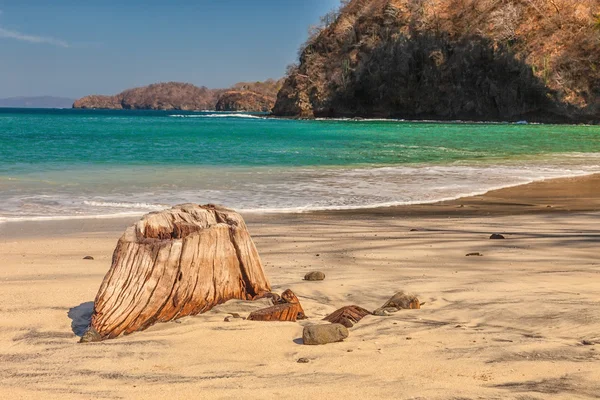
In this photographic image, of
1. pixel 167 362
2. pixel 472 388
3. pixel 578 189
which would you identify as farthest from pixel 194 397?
pixel 578 189

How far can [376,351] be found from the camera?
3.69 m

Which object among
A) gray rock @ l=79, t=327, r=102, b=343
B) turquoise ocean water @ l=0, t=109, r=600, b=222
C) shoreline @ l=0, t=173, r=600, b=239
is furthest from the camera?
turquoise ocean water @ l=0, t=109, r=600, b=222

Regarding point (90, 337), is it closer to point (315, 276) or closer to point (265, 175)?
point (315, 276)

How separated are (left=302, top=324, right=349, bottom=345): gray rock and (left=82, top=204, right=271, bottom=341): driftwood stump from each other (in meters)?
0.91

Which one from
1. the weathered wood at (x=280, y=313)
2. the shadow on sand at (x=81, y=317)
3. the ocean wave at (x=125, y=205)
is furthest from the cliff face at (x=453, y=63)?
the shadow on sand at (x=81, y=317)

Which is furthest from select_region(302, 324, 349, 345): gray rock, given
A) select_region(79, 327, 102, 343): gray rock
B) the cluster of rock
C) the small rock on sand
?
the small rock on sand

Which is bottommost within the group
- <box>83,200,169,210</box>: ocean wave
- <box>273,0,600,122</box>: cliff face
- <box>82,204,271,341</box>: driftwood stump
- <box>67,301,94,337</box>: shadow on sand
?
<box>83,200,169,210</box>: ocean wave

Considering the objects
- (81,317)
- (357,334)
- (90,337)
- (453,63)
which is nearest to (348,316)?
(357,334)

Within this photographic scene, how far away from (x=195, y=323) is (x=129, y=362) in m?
0.71

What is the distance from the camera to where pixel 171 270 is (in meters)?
4.33

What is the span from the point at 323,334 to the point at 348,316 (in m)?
0.45

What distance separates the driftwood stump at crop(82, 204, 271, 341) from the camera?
4215mm

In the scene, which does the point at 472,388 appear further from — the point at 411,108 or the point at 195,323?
the point at 411,108

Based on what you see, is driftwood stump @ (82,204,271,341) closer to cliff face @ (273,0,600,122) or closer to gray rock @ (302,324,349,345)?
gray rock @ (302,324,349,345)
